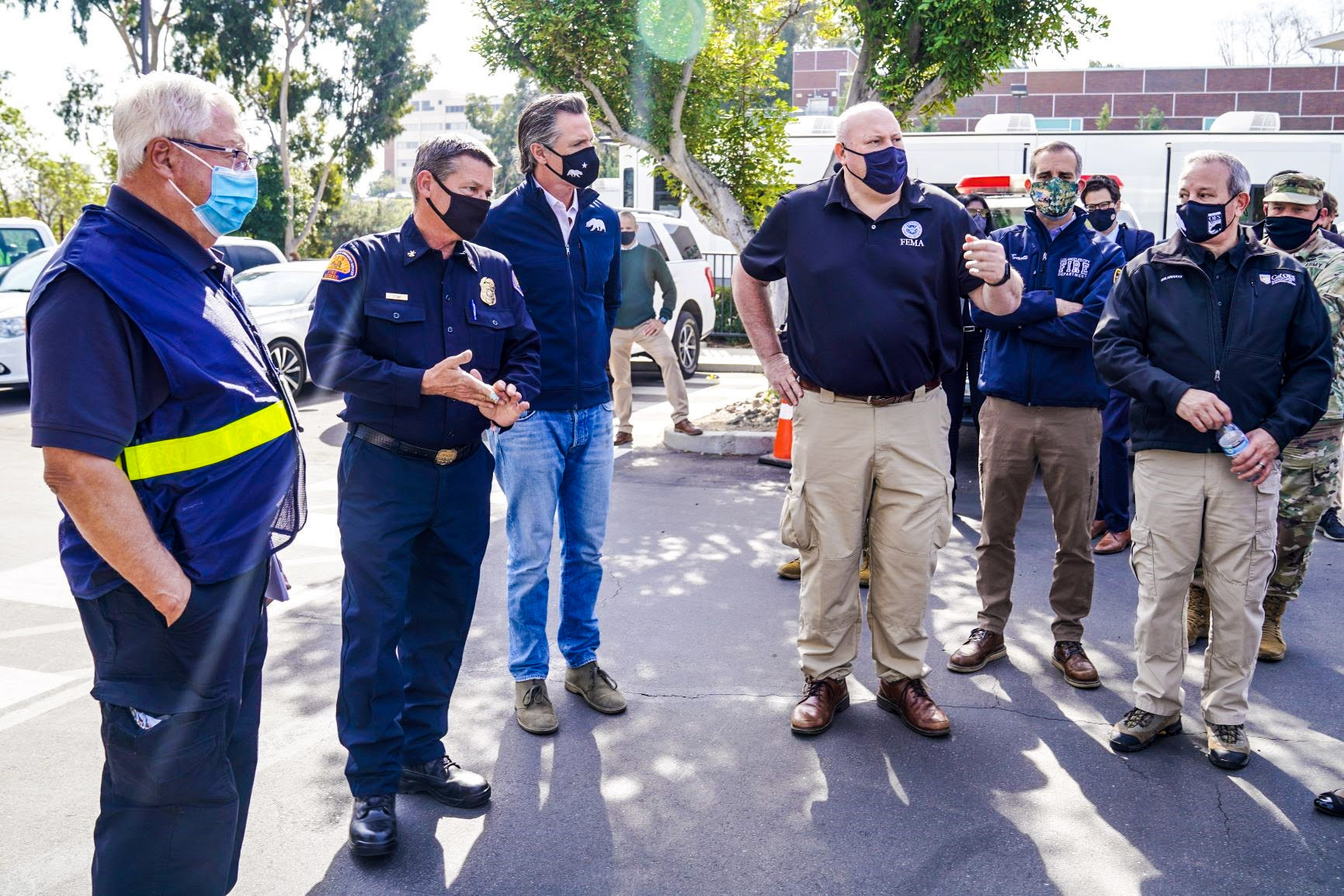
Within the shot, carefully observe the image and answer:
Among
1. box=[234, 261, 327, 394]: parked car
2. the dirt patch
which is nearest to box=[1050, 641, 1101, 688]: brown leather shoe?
the dirt patch

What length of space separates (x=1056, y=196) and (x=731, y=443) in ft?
16.5

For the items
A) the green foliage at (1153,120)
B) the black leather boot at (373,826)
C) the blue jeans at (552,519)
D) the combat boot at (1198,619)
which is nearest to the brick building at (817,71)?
the green foliage at (1153,120)

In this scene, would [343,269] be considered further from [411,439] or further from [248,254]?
[248,254]

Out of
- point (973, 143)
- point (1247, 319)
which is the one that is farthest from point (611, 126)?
point (1247, 319)

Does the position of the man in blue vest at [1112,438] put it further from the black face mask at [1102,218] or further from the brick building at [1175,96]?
the brick building at [1175,96]

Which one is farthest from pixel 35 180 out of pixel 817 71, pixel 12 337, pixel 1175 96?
pixel 1175 96

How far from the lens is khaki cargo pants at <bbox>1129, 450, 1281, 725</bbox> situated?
3.99 metres

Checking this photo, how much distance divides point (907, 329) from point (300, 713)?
2.71 metres

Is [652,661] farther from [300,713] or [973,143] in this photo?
[973,143]

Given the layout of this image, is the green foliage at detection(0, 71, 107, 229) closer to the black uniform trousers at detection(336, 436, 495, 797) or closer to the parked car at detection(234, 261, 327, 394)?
the parked car at detection(234, 261, 327, 394)

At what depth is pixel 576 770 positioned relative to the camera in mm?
3855

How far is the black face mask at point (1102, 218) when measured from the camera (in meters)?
6.72

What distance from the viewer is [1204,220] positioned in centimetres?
394

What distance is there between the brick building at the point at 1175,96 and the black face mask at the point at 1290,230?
119ft
